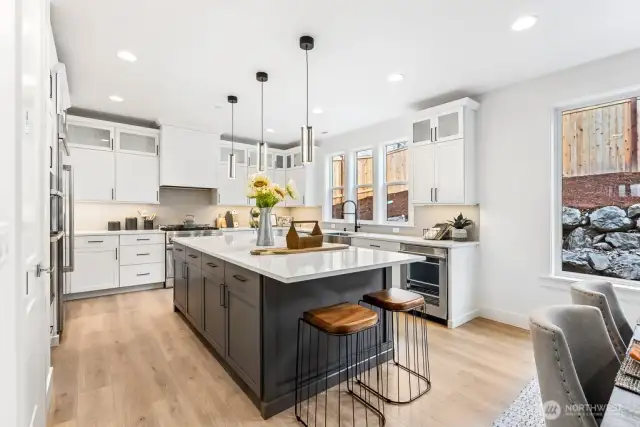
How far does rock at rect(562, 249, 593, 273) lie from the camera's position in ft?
10.6

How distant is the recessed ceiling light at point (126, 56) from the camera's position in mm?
2914

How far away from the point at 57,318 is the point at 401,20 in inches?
159

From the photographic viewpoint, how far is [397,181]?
5.13 m

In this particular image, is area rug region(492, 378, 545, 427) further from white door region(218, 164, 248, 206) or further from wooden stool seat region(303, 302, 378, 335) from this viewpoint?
white door region(218, 164, 248, 206)

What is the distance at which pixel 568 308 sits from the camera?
1226mm

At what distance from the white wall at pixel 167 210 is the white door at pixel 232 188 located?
32 centimetres

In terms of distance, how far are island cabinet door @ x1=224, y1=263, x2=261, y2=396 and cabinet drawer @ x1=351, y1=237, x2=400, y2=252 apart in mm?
2364

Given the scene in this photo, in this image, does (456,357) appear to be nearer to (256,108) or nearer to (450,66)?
(450,66)

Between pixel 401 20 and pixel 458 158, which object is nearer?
pixel 401 20

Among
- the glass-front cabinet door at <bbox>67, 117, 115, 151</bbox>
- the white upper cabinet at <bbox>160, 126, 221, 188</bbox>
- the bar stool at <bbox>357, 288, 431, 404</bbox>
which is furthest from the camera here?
the white upper cabinet at <bbox>160, 126, 221, 188</bbox>

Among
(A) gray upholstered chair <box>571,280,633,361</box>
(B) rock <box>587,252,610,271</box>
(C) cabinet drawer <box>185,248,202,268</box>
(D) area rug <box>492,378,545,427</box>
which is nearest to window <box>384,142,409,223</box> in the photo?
(B) rock <box>587,252,610,271</box>

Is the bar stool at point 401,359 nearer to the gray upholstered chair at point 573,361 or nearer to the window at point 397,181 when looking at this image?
the gray upholstered chair at point 573,361

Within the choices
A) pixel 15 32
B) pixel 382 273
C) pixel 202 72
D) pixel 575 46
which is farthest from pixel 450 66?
pixel 15 32

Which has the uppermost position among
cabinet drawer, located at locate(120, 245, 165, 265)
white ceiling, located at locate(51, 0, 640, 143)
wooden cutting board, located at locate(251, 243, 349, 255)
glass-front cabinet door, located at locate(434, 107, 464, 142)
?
white ceiling, located at locate(51, 0, 640, 143)
